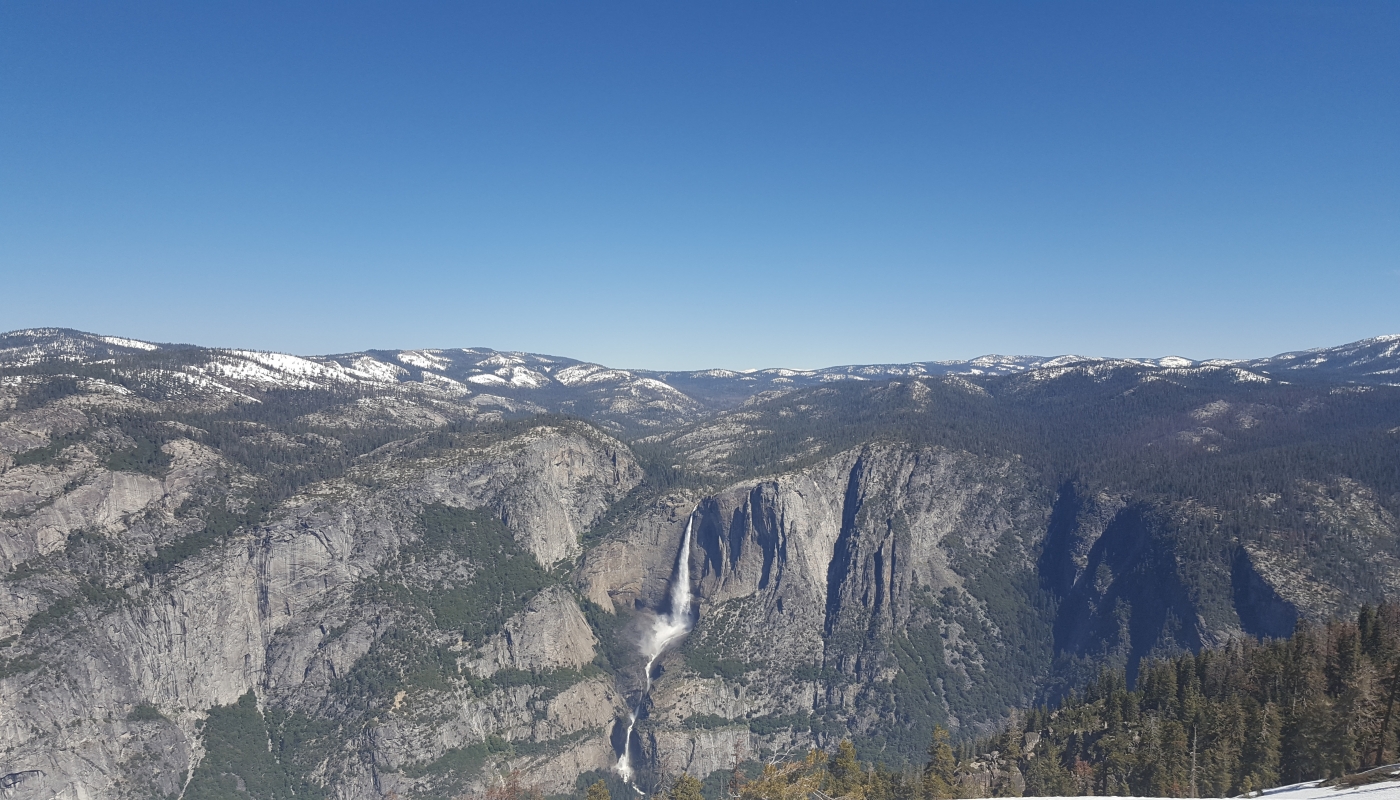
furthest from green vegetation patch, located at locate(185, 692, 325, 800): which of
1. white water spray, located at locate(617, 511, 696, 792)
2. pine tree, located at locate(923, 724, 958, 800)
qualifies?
pine tree, located at locate(923, 724, 958, 800)

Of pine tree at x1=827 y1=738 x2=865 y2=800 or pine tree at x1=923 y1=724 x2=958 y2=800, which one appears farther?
pine tree at x1=827 y1=738 x2=865 y2=800

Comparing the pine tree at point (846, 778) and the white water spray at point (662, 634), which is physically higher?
the pine tree at point (846, 778)

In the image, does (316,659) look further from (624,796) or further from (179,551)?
(624,796)

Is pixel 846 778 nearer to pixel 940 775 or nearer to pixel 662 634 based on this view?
pixel 940 775

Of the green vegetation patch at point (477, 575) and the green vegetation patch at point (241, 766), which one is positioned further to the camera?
the green vegetation patch at point (477, 575)

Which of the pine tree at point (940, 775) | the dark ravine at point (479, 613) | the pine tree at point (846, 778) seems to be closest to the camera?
the pine tree at point (940, 775)

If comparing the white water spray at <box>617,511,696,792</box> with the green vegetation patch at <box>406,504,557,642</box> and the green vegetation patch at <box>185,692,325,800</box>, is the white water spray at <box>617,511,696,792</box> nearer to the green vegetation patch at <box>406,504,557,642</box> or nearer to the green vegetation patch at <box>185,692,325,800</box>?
the green vegetation patch at <box>406,504,557,642</box>

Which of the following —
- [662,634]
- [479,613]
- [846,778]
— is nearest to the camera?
[846,778]

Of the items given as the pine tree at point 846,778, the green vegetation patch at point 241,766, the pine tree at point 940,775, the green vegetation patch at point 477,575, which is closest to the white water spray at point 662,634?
the green vegetation patch at point 477,575

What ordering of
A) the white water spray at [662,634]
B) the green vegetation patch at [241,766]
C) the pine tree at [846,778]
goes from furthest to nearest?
the white water spray at [662,634]
the green vegetation patch at [241,766]
the pine tree at [846,778]

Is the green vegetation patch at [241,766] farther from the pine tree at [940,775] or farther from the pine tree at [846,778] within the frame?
the pine tree at [940,775]

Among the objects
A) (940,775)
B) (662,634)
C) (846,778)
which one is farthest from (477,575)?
(940,775)
